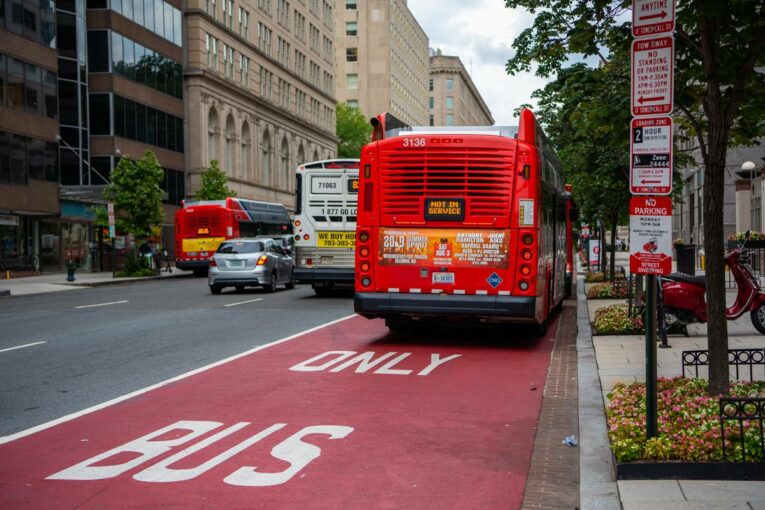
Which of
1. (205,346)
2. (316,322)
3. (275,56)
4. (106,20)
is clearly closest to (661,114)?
(205,346)

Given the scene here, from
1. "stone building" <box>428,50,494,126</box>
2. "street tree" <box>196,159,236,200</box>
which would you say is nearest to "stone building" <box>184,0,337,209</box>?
"street tree" <box>196,159,236,200</box>

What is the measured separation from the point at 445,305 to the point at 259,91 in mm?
63856

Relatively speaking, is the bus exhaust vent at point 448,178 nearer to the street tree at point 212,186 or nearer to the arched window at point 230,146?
the street tree at point 212,186

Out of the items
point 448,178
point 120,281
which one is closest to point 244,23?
point 120,281

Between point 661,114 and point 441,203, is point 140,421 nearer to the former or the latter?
point 661,114

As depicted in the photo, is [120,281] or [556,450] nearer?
[556,450]

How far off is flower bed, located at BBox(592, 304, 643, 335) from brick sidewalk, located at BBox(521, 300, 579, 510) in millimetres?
2415

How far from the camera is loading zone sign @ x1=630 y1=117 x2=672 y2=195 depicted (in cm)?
611

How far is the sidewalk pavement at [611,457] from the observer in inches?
208

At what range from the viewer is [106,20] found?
52156 millimetres

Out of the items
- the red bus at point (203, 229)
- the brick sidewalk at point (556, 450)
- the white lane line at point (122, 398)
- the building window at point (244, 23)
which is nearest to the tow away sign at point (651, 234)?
the brick sidewalk at point (556, 450)

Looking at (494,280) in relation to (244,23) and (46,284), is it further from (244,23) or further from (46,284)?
(244,23)

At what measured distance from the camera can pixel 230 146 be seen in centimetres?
6912

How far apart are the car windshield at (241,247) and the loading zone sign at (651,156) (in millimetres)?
21587
